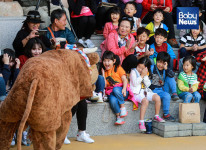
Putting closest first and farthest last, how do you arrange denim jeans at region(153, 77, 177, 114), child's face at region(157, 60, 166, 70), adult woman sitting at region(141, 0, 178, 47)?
denim jeans at region(153, 77, 177, 114), child's face at region(157, 60, 166, 70), adult woman sitting at region(141, 0, 178, 47)

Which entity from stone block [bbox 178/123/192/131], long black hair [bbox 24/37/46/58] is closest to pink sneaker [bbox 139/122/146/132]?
stone block [bbox 178/123/192/131]

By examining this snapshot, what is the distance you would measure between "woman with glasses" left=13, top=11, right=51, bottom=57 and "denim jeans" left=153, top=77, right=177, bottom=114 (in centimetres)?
176

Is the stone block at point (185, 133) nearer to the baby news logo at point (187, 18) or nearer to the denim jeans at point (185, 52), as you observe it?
the denim jeans at point (185, 52)

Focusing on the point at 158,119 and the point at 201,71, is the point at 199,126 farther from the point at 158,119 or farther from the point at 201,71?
the point at 201,71

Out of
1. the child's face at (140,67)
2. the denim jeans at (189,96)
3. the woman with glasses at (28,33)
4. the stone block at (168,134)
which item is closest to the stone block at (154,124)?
the stone block at (168,134)

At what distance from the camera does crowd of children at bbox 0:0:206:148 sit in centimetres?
555

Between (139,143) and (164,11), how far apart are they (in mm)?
3054

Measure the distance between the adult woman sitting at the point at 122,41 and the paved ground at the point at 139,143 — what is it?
1311mm

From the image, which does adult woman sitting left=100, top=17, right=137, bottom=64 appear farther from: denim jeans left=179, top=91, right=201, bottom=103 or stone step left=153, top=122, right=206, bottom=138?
stone step left=153, top=122, right=206, bottom=138

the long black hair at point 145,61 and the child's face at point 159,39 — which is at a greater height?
the child's face at point 159,39

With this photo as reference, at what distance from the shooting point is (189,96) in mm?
5988

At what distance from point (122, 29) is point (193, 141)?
2020mm

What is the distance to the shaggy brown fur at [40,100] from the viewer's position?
3281 millimetres

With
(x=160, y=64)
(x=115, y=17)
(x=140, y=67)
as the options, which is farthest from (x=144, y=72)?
(x=115, y=17)
